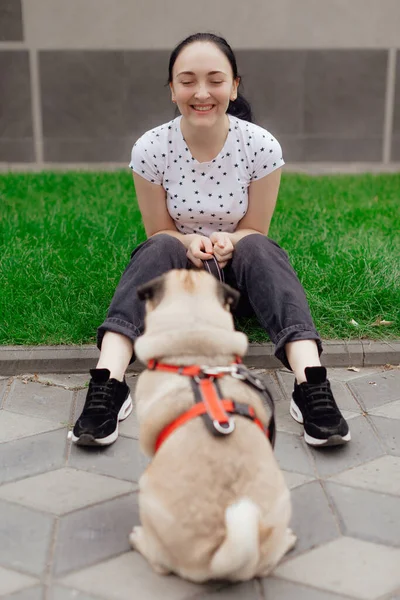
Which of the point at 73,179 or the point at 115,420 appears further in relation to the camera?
the point at 73,179

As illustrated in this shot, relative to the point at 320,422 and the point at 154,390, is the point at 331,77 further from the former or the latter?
the point at 154,390

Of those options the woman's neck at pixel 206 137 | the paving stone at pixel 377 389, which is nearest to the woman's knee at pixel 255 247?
the woman's neck at pixel 206 137

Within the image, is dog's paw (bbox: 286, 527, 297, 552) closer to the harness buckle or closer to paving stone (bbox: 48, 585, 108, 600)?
the harness buckle

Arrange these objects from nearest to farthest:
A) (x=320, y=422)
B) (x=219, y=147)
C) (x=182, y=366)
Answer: (x=182, y=366) < (x=320, y=422) < (x=219, y=147)

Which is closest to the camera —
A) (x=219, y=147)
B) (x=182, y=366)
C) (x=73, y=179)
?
(x=182, y=366)

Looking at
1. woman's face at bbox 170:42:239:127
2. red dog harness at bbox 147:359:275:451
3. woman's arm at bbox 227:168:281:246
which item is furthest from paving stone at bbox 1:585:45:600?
woman's face at bbox 170:42:239:127

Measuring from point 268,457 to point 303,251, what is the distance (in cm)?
276

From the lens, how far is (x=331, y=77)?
26.0ft

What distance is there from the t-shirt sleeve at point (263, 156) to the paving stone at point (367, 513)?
1543 millimetres

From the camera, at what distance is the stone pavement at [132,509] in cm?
212

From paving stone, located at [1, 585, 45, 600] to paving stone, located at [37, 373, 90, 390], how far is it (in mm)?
1454

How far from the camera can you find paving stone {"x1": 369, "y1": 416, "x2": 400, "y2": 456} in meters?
2.92

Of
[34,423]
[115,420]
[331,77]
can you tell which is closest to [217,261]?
[115,420]

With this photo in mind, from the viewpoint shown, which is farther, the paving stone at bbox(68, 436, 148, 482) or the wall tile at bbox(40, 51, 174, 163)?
the wall tile at bbox(40, 51, 174, 163)
